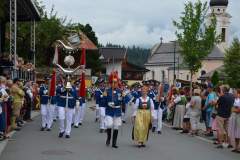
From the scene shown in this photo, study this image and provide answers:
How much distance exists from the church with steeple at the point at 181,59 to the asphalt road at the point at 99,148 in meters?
78.2

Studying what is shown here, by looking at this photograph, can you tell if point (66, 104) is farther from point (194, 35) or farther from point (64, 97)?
point (194, 35)

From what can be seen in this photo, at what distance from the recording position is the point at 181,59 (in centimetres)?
10606

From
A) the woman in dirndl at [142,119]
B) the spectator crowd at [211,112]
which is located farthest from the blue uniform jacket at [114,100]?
the spectator crowd at [211,112]

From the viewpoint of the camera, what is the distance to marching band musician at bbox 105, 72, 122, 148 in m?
14.8

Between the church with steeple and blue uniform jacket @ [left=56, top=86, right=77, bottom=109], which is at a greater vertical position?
the church with steeple

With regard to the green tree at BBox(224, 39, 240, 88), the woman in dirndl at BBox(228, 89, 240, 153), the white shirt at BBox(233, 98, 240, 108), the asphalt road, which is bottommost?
the asphalt road

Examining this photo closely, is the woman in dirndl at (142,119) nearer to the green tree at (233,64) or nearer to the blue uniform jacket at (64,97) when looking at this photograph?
the blue uniform jacket at (64,97)

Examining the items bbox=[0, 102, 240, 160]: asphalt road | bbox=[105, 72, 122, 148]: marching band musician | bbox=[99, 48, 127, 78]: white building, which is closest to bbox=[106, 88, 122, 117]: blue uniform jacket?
bbox=[105, 72, 122, 148]: marching band musician

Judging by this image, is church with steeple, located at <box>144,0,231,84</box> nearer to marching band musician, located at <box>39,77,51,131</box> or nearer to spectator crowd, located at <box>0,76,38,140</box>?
spectator crowd, located at <box>0,76,38,140</box>

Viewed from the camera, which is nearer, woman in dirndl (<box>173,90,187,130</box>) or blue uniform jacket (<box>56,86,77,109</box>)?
blue uniform jacket (<box>56,86,77,109</box>)

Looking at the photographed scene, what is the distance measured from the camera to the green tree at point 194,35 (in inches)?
1779

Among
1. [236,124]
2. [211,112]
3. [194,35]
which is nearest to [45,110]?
[211,112]

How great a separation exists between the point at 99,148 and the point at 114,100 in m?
1.57

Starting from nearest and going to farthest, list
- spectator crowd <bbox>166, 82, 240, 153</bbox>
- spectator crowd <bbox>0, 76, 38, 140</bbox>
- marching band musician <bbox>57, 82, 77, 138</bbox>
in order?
1. spectator crowd <bbox>166, 82, 240, 153</bbox>
2. spectator crowd <bbox>0, 76, 38, 140</bbox>
3. marching band musician <bbox>57, 82, 77, 138</bbox>
